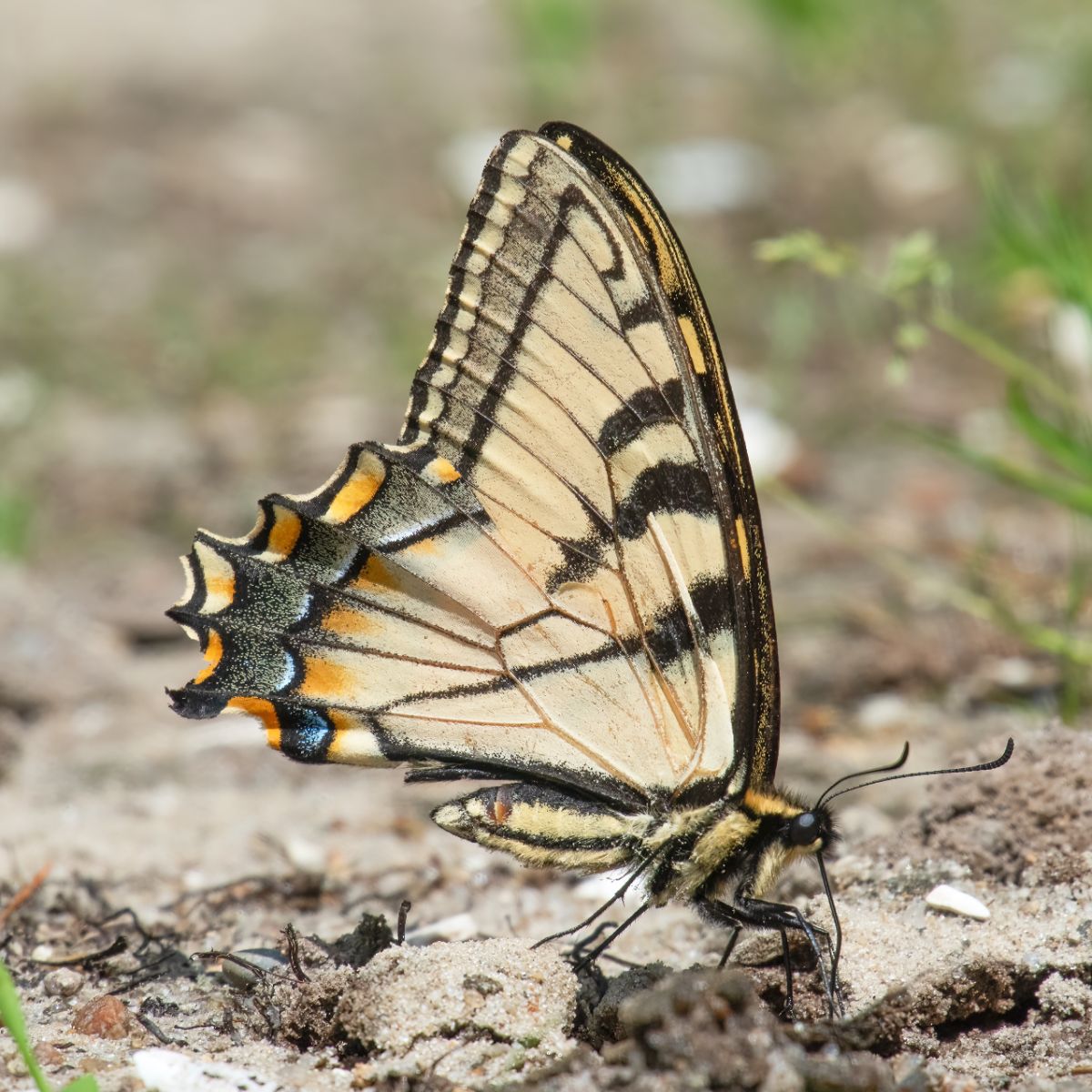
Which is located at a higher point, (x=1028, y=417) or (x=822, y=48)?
(x=822, y=48)

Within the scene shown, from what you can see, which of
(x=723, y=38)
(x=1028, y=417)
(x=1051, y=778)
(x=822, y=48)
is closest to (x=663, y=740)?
(x=1051, y=778)

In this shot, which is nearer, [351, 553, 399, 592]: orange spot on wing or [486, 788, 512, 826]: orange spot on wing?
[486, 788, 512, 826]: orange spot on wing

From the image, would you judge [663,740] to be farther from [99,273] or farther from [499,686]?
[99,273]

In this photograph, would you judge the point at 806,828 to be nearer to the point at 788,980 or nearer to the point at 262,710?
the point at 788,980

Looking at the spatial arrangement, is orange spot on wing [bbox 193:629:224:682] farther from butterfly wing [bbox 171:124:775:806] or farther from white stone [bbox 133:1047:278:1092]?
white stone [bbox 133:1047:278:1092]

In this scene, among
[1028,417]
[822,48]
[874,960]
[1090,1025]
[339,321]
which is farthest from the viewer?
[822,48]

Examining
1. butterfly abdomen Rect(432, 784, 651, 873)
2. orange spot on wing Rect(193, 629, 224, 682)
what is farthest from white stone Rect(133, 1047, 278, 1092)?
orange spot on wing Rect(193, 629, 224, 682)

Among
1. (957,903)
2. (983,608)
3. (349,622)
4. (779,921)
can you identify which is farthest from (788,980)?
(983,608)
